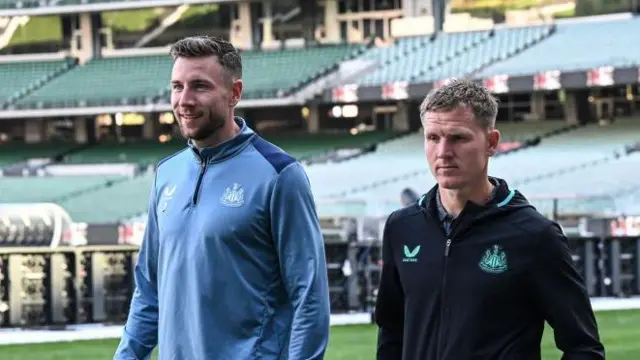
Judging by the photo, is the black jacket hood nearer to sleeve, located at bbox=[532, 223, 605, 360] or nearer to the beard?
sleeve, located at bbox=[532, 223, 605, 360]

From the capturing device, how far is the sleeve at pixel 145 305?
5.06 meters

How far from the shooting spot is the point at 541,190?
31797mm

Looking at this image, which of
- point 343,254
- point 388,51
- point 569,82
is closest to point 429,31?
point 388,51

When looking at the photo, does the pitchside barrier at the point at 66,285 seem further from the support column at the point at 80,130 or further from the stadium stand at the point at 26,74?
the support column at the point at 80,130

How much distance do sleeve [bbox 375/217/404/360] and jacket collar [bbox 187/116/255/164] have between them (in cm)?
65

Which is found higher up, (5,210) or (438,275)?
(438,275)

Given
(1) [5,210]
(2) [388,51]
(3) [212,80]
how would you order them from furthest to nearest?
(2) [388,51] → (1) [5,210] → (3) [212,80]

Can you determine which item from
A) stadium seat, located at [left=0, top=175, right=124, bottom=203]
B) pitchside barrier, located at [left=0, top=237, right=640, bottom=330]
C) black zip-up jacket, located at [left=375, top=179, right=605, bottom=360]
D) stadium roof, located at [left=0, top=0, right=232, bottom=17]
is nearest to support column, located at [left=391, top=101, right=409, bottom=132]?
stadium roof, located at [left=0, top=0, right=232, bottom=17]

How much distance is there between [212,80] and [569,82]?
34.2m

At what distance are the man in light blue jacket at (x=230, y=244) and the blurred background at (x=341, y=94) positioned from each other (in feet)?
52.3

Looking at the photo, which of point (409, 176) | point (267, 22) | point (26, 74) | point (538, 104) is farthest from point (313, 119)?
point (409, 176)

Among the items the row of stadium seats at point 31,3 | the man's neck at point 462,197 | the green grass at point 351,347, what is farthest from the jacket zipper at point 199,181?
the row of stadium seats at point 31,3

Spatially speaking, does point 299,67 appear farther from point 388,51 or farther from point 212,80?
point 212,80

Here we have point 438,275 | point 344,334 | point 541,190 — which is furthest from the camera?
point 541,190
